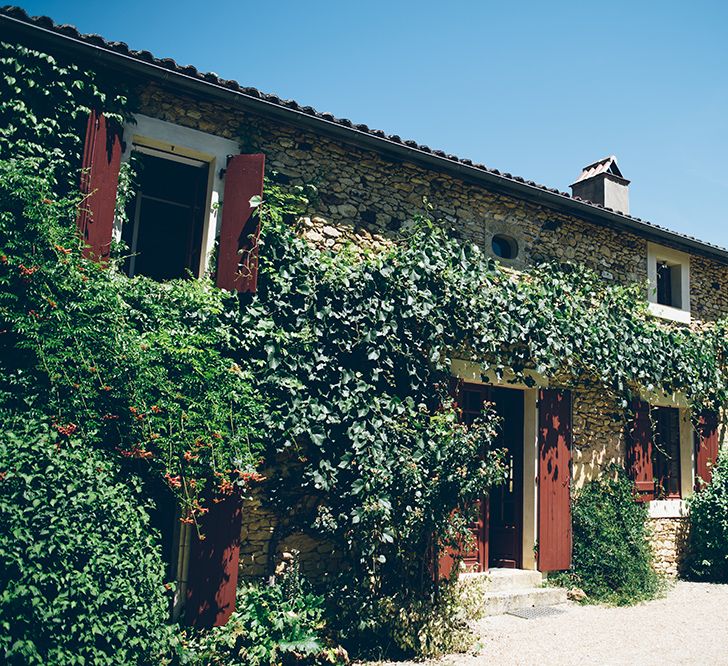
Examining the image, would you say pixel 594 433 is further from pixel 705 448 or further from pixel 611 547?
pixel 705 448

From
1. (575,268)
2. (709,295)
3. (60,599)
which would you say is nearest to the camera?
(60,599)

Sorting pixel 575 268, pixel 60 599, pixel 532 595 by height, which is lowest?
pixel 532 595

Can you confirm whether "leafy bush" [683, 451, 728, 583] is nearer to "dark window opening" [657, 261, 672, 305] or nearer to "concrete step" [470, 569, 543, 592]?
"dark window opening" [657, 261, 672, 305]

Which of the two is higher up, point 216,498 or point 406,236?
point 406,236

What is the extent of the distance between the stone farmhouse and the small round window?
0.06ft

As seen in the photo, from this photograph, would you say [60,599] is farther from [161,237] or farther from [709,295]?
[709,295]

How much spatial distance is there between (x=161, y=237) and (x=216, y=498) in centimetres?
276

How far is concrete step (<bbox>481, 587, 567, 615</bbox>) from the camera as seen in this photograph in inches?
279

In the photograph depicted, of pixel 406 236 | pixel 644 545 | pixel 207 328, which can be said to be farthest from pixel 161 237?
pixel 644 545

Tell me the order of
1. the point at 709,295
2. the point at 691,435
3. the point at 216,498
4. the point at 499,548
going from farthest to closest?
the point at 709,295 → the point at 691,435 → the point at 499,548 → the point at 216,498

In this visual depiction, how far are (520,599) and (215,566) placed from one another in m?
3.76

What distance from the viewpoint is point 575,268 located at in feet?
29.1

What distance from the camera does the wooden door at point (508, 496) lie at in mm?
8102

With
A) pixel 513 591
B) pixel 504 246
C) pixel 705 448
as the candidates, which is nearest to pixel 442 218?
pixel 504 246
